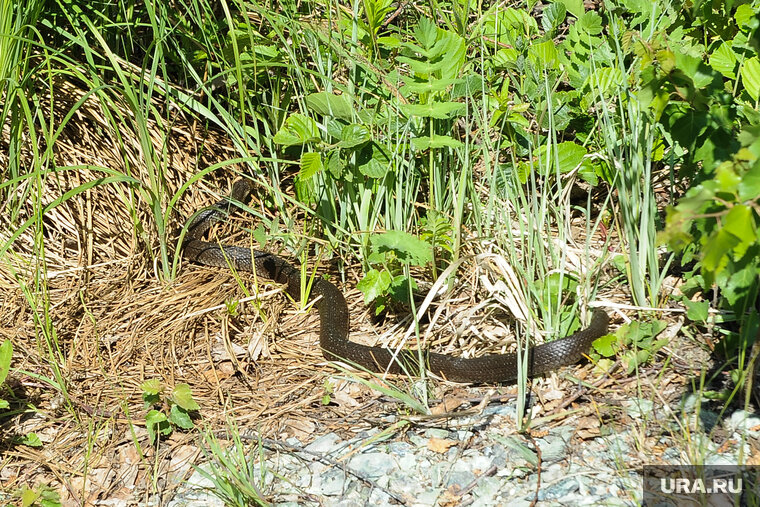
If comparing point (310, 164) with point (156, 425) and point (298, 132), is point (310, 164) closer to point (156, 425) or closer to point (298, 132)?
point (298, 132)

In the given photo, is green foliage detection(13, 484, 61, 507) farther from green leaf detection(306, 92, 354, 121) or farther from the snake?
green leaf detection(306, 92, 354, 121)

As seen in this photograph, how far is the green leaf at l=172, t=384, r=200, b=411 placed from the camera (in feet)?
10.5

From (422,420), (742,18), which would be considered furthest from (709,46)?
(422,420)

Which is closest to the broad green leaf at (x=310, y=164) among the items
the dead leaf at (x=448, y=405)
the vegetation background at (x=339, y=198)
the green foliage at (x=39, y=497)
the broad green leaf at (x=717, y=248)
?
the vegetation background at (x=339, y=198)

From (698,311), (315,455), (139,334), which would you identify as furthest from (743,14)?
(139,334)

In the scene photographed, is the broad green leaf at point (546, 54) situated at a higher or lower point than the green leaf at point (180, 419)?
higher

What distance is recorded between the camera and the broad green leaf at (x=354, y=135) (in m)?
3.56

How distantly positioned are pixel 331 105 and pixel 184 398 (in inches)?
61.1

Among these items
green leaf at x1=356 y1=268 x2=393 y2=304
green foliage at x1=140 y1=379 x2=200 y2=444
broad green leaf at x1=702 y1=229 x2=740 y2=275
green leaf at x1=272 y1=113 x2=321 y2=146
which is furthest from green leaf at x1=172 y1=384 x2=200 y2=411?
broad green leaf at x1=702 y1=229 x2=740 y2=275

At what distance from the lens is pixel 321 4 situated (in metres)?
4.66

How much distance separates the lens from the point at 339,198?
3.97m

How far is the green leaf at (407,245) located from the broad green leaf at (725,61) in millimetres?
1649

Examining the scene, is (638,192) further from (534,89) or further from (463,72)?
(463,72)

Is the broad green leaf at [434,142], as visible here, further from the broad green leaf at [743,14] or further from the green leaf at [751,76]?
the broad green leaf at [743,14]
